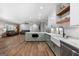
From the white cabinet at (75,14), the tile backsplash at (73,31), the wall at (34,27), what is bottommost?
the tile backsplash at (73,31)

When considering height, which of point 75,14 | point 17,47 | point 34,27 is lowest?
point 17,47

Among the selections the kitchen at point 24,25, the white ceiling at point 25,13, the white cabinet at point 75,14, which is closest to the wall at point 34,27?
the kitchen at point 24,25

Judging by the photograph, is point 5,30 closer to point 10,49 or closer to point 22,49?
point 10,49

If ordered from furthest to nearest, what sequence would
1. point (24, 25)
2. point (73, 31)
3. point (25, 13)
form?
point (73, 31) → point (24, 25) → point (25, 13)

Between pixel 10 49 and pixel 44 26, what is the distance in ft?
→ 2.86

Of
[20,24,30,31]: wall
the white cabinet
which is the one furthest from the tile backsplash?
[20,24,30,31]: wall

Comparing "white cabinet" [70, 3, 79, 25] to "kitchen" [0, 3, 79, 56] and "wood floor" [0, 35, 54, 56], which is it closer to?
"kitchen" [0, 3, 79, 56]

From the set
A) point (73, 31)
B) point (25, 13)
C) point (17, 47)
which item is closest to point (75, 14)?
point (73, 31)

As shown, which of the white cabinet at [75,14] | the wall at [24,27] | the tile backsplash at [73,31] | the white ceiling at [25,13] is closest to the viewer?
the white cabinet at [75,14]

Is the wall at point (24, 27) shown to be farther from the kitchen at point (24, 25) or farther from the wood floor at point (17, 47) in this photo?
the wood floor at point (17, 47)

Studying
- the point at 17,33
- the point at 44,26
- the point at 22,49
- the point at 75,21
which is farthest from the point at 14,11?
the point at 75,21

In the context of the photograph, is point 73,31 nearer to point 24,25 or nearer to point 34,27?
point 34,27

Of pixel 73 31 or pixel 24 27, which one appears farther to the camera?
pixel 73 31

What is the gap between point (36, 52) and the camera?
2.45m
